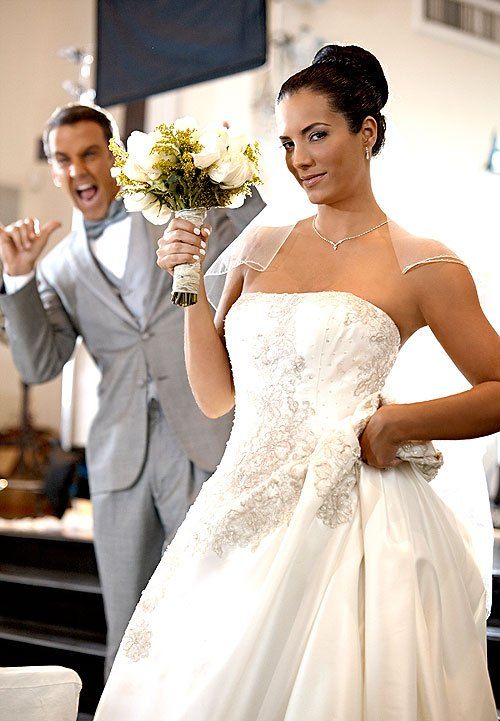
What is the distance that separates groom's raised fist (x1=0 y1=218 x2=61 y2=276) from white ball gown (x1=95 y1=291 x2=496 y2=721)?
1036 mm

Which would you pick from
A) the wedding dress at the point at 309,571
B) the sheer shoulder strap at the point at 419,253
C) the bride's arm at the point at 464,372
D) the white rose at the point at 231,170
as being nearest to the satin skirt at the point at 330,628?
the wedding dress at the point at 309,571

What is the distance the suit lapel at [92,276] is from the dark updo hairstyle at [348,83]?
1093 millimetres

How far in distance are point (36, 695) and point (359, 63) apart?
1535 mm

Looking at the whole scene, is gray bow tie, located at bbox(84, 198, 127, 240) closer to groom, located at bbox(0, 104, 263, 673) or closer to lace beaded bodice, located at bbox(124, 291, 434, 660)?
groom, located at bbox(0, 104, 263, 673)

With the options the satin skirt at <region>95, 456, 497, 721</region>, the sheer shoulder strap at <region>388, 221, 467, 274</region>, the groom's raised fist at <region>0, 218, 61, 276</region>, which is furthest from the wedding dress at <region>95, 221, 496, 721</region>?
the groom's raised fist at <region>0, 218, 61, 276</region>

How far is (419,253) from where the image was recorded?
80.7 inches

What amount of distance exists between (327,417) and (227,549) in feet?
1.18

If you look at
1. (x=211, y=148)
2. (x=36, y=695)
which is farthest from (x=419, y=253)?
(x=36, y=695)

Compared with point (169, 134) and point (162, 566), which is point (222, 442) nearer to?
point (162, 566)

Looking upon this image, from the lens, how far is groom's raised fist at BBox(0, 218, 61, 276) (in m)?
2.99

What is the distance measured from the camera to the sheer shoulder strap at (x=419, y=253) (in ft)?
6.67

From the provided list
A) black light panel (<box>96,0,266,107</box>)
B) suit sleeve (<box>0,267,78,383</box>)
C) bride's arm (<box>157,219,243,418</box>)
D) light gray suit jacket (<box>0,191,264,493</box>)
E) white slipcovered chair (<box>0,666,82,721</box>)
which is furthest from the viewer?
black light panel (<box>96,0,266,107</box>)

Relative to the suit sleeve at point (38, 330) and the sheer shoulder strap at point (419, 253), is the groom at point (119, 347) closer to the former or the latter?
the suit sleeve at point (38, 330)

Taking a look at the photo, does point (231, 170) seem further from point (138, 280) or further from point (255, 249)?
point (138, 280)
